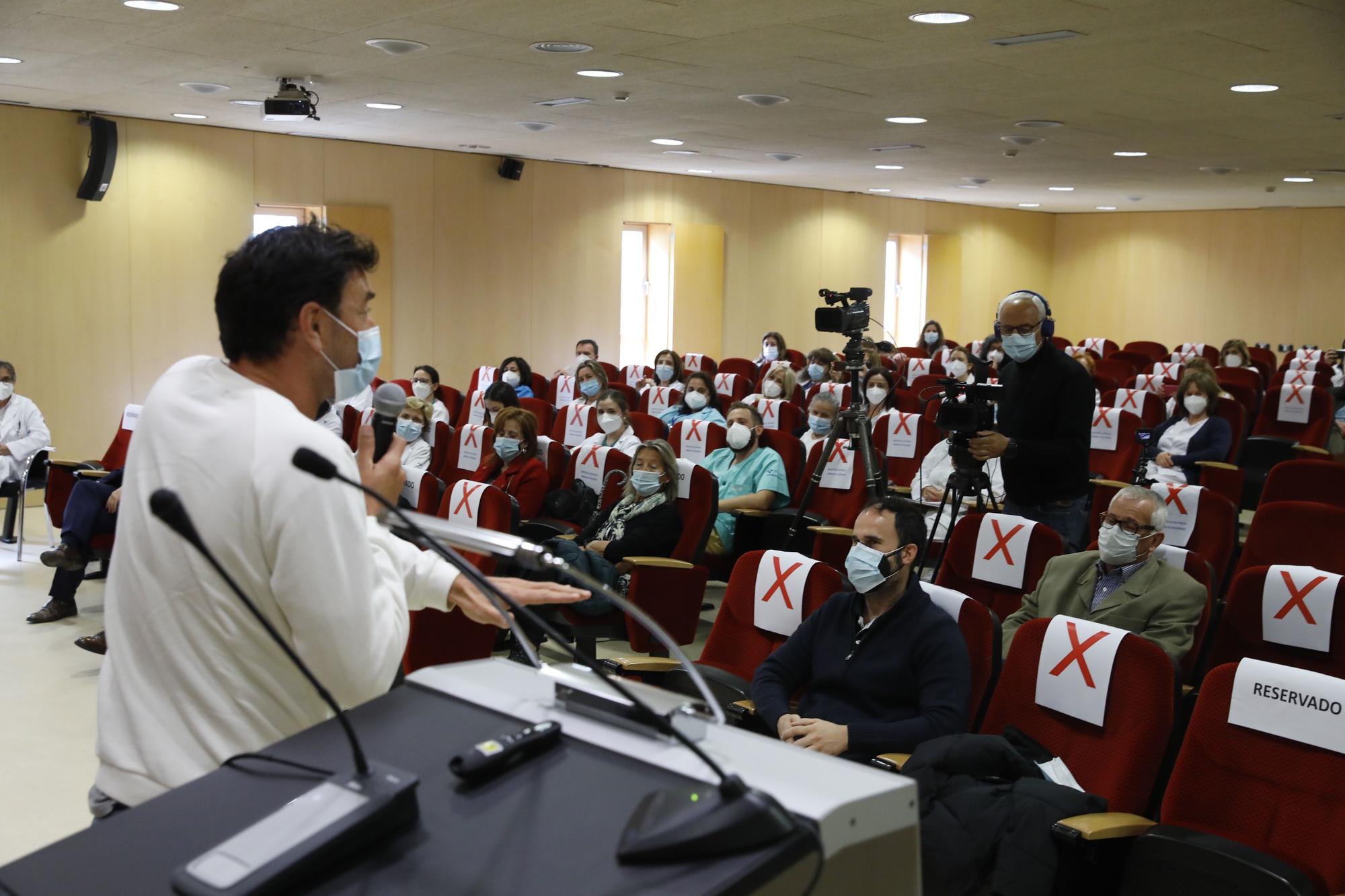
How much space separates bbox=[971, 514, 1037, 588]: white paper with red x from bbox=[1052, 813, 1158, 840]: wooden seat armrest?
165cm

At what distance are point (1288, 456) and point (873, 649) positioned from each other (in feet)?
21.1

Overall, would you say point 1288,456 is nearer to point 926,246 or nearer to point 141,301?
point 141,301

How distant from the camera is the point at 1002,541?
4.21 meters

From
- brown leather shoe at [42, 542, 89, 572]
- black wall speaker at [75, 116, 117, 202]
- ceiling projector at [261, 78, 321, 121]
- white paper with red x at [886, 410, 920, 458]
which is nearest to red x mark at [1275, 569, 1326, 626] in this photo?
white paper with red x at [886, 410, 920, 458]

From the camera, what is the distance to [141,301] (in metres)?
10.4

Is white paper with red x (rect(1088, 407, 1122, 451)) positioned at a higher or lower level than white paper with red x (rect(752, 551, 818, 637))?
higher

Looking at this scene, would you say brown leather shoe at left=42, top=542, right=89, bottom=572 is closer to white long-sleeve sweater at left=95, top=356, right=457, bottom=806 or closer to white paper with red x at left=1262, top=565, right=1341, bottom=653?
white long-sleeve sweater at left=95, top=356, right=457, bottom=806

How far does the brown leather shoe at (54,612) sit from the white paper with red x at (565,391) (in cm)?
485

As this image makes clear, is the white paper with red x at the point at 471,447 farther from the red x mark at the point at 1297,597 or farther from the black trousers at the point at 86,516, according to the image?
the red x mark at the point at 1297,597

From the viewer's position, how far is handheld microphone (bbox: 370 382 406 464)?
1.56 meters

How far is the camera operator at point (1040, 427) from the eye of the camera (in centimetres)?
445

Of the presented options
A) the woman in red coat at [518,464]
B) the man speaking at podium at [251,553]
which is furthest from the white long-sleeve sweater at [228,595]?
the woman in red coat at [518,464]

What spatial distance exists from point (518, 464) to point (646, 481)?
1116 mm

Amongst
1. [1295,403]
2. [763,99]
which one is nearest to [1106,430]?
[1295,403]
